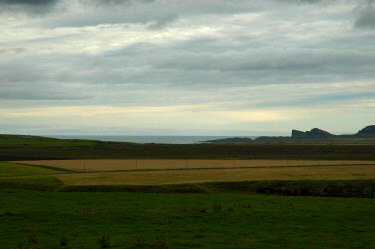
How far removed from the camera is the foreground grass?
2255cm

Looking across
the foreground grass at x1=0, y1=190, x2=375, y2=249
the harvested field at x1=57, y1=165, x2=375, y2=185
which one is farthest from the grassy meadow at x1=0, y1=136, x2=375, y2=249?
the harvested field at x1=57, y1=165, x2=375, y2=185

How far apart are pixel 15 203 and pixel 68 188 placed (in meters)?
11.5

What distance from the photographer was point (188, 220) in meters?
29.0

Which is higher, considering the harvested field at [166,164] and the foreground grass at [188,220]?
the harvested field at [166,164]

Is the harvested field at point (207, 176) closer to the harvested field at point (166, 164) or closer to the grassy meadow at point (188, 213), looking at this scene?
the grassy meadow at point (188, 213)

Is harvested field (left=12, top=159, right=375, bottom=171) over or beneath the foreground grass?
over

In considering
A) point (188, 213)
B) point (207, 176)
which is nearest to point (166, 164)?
point (207, 176)

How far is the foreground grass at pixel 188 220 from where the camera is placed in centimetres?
2255

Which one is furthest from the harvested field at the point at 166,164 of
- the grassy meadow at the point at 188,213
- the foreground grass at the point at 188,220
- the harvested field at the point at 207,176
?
the foreground grass at the point at 188,220

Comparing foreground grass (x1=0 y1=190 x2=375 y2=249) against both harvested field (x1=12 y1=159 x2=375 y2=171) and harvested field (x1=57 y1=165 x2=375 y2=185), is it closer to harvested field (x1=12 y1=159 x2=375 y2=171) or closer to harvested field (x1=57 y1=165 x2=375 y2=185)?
harvested field (x1=57 y1=165 x2=375 y2=185)

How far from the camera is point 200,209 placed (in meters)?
33.6

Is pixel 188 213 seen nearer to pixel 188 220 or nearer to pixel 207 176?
pixel 188 220

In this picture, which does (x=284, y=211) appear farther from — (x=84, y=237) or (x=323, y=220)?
(x=84, y=237)

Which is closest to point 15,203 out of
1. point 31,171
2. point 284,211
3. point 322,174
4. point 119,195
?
point 119,195
